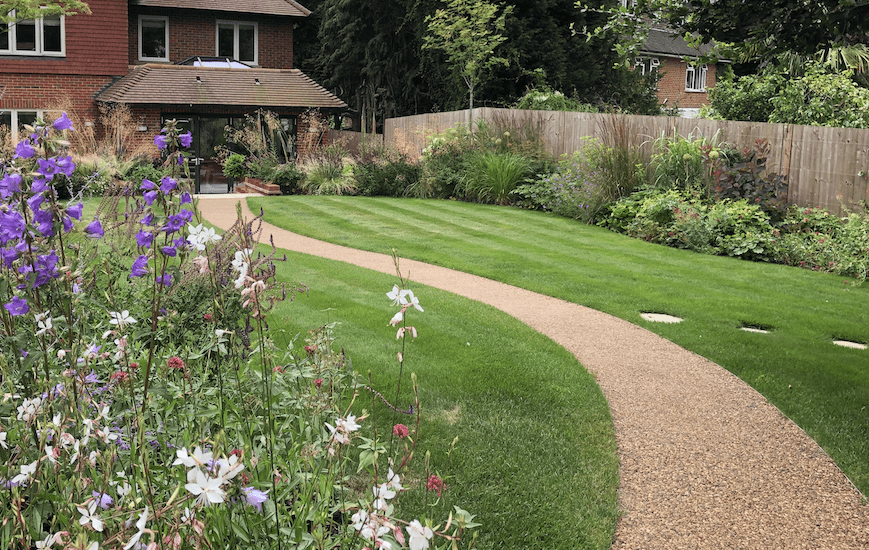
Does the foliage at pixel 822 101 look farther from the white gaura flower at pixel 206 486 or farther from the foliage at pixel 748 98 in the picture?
the white gaura flower at pixel 206 486

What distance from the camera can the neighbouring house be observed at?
22.9 m

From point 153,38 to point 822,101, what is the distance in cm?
2000

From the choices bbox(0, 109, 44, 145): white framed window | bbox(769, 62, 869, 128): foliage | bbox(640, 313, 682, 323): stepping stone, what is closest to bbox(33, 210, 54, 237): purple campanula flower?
bbox(640, 313, 682, 323): stepping stone

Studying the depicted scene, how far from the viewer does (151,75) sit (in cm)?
2328

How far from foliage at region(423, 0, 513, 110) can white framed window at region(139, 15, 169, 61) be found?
9183mm

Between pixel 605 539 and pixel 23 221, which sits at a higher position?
pixel 23 221

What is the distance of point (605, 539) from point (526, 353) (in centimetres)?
273

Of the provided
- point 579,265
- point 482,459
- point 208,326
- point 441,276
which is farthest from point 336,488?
point 579,265

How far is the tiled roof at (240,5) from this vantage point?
25.0 meters

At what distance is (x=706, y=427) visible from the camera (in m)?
5.15

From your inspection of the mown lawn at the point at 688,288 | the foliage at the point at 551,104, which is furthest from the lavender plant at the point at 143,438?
the foliage at the point at 551,104

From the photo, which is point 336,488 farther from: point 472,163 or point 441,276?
point 472,163

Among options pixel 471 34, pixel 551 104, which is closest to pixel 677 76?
pixel 471 34

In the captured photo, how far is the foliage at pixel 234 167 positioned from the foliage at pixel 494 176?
806 centimetres
